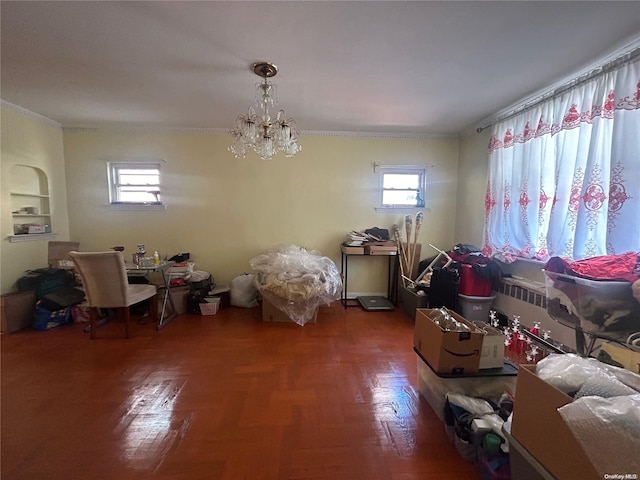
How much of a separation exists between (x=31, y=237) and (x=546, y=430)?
190 inches

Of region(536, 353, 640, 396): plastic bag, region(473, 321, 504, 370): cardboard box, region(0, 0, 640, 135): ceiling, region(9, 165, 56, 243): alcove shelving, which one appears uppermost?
region(0, 0, 640, 135): ceiling

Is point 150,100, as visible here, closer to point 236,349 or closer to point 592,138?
point 236,349

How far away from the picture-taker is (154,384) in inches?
76.0

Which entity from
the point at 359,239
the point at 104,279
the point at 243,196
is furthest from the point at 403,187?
the point at 104,279

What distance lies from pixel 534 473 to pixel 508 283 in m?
2.33

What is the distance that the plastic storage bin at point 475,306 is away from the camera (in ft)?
9.45

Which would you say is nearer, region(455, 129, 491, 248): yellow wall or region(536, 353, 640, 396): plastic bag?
region(536, 353, 640, 396): plastic bag

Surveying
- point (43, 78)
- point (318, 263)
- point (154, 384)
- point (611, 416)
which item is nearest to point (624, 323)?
point (611, 416)

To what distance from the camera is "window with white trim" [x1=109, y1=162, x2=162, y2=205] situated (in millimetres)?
3725

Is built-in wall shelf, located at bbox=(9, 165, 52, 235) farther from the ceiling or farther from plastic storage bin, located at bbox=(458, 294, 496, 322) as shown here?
plastic storage bin, located at bbox=(458, 294, 496, 322)

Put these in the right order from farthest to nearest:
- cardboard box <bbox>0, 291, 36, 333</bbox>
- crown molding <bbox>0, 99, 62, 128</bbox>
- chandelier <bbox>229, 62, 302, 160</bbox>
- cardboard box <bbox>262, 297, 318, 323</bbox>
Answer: cardboard box <bbox>262, 297, 318, 323</bbox> → crown molding <bbox>0, 99, 62, 128</bbox> → cardboard box <bbox>0, 291, 36, 333</bbox> → chandelier <bbox>229, 62, 302, 160</bbox>

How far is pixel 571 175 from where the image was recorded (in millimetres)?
2186

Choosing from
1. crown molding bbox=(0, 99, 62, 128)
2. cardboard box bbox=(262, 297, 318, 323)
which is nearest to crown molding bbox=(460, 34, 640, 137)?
cardboard box bbox=(262, 297, 318, 323)

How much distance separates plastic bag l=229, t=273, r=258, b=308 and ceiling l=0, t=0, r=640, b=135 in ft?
6.99
